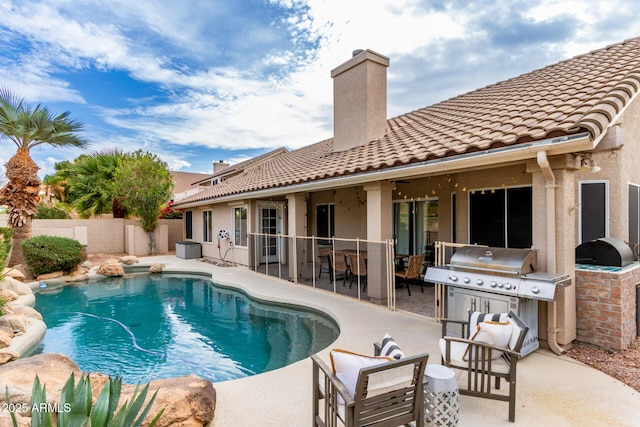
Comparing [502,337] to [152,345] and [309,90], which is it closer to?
[152,345]

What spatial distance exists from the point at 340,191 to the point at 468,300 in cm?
871

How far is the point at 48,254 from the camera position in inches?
535

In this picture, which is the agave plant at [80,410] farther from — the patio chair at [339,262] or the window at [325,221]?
the window at [325,221]

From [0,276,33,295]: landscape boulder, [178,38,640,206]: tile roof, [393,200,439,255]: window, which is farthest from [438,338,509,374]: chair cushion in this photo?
[0,276,33,295]: landscape boulder

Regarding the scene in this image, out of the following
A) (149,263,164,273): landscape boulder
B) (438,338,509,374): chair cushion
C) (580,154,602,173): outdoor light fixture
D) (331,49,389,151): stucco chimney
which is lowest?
A: (149,263,164,273): landscape boulder

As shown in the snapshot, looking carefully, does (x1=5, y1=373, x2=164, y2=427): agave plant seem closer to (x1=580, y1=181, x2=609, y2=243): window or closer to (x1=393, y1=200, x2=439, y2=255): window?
(x1=580, y1=181, x2=609, y2=243): window

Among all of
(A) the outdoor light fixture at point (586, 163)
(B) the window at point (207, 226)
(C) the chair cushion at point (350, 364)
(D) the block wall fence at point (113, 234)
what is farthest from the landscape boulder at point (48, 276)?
(A) the outdoor light fixture at point (586, 163)

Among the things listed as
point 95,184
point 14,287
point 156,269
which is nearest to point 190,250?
point 156,269

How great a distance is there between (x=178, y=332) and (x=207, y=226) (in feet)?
38.1

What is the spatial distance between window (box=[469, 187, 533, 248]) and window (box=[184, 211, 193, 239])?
694 inches

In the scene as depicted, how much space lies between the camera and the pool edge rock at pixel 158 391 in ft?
10.8

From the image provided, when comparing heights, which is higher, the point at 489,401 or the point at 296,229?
the point at 296,229

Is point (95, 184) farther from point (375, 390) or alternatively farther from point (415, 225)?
point (375, 390)

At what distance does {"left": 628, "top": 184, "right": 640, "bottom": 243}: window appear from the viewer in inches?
325
